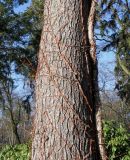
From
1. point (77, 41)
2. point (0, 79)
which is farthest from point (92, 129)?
point (0, 79)

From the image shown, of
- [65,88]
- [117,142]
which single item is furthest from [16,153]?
[65,88]

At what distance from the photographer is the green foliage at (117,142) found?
5.90 metres

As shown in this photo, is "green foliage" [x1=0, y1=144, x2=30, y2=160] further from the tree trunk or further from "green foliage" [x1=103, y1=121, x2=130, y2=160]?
the tree trunk

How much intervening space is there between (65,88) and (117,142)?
300 centimetres

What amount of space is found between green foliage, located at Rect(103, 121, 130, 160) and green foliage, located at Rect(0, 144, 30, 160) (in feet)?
4.33

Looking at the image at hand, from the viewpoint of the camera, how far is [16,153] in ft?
23.5

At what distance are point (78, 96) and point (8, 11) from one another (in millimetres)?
16075

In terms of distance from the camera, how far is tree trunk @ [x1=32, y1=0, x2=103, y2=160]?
Result: 3.10 meters

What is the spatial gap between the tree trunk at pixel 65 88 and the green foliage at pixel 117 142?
2613 millimetres

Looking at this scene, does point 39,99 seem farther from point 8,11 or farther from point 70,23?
point 8,11

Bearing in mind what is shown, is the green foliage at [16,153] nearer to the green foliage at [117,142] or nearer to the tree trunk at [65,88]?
the green foliage at [117,142]

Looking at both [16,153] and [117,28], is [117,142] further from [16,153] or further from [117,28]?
[117,28]

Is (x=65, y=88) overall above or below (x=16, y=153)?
below

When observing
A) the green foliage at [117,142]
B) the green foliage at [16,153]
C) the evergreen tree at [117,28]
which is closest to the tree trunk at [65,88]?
the green foliage at [117,142]
